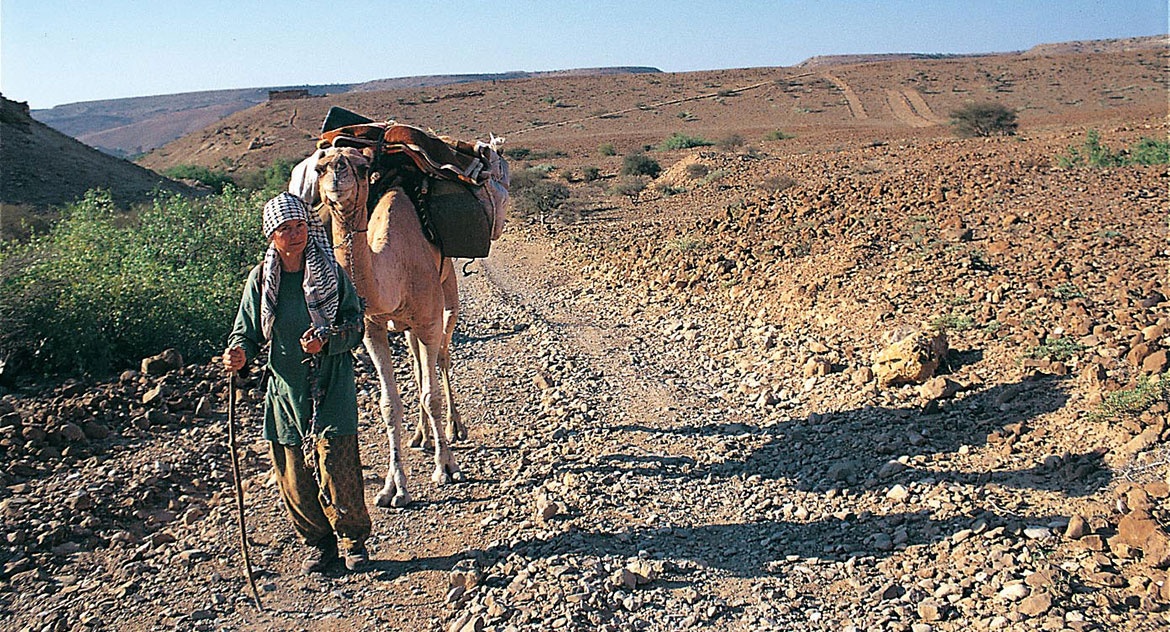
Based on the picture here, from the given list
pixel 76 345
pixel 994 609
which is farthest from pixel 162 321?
pixel 994 609

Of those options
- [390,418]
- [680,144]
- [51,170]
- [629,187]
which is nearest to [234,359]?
[390,418]

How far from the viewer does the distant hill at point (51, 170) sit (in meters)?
18.5

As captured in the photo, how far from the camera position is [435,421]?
598 cm

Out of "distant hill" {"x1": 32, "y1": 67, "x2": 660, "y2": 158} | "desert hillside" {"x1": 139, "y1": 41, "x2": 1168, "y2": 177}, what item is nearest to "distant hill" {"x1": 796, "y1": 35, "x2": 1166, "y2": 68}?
"distant hill" {"x1": 32, "y1": 67, "x2": 660, "y2": 158}

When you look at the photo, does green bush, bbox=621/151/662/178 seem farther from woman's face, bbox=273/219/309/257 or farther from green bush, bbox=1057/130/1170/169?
woman's face, bbox=273/219/309/257

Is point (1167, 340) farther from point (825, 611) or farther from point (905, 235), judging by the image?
point (905, 235)

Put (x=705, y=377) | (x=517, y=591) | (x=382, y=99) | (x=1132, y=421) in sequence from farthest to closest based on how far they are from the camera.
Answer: (x=382, y=99) → (x=705, y=377) → (x=1132, y=421) → (x=517, y=591)

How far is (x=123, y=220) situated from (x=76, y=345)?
778 centimetres

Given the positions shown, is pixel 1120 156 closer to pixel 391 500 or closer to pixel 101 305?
pixel 391 500

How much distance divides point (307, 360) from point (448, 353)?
2.51 m

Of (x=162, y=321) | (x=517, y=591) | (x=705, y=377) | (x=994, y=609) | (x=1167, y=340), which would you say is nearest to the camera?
(x=994, y=609)

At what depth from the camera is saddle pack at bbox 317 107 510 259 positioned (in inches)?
246

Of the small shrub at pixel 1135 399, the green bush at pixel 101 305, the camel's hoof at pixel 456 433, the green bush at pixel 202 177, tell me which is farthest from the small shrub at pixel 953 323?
the green bush at pixel 202 177

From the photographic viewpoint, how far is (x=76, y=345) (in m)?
7.78
